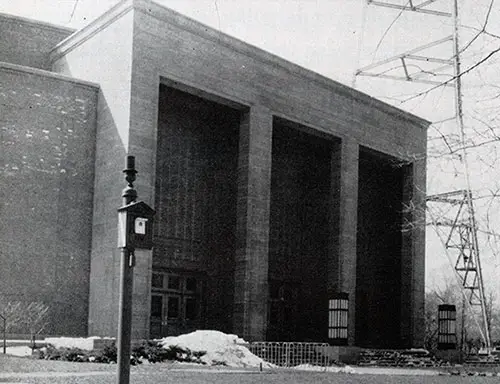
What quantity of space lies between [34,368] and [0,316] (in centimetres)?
1015

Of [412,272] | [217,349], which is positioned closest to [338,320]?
[217,349]

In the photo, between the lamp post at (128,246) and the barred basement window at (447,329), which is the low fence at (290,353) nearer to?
the barred basement window at (447,329)

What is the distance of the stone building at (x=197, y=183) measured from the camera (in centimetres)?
2988

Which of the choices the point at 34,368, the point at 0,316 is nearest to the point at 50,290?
the point at 0,316

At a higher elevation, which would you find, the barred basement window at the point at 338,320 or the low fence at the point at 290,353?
the barred basement window at the point at 338,320

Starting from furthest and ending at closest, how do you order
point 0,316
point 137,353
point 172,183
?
point 172,183 < point 0,316 < point 137,353

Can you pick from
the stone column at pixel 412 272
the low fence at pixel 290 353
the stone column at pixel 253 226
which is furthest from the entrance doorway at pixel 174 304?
the stone column at pixel 412 272

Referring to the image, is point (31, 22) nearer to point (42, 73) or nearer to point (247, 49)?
point (42, 73)

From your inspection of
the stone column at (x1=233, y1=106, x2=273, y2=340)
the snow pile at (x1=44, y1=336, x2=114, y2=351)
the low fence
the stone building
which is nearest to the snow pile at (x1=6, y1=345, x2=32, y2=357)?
the snow pile at (x1=44, y1=336, x2=114, y2=351)

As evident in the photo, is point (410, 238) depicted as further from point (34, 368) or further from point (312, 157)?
point (34, 368)

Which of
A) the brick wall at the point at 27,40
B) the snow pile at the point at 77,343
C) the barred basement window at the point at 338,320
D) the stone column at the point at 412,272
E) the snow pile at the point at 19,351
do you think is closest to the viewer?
the snow pile at the point at 19,351

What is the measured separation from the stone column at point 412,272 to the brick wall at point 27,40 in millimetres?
20614

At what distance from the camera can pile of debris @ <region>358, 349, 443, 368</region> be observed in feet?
112

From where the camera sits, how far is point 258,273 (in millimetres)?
34062
